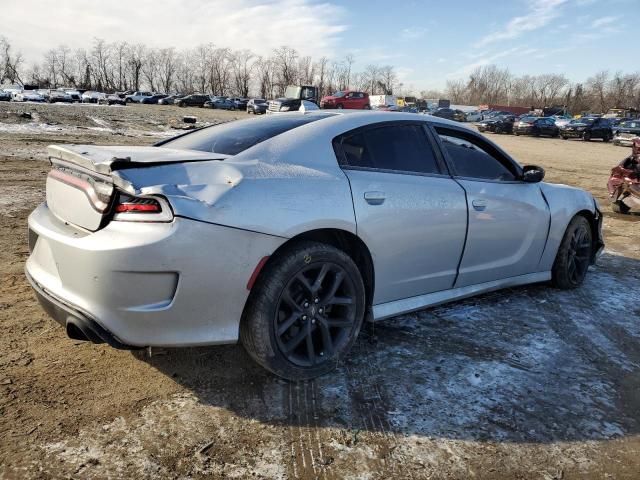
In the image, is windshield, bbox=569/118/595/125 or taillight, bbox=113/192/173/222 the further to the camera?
windshield, bbox=569/118/595/125

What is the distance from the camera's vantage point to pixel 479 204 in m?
3.63

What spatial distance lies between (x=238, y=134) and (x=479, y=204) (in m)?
1.74

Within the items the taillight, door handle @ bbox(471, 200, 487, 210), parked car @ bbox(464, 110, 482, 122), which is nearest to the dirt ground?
door handle @ bbox(471, 200, 487, 210)

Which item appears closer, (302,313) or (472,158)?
Answer: (302,313)

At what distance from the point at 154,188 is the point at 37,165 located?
9094 mm

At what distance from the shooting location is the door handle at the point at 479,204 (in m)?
3.59

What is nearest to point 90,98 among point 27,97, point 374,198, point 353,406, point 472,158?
point 27,97

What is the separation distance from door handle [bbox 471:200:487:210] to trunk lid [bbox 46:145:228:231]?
182cm

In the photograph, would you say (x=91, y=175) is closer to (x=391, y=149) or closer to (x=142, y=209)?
(x=142, y=209)

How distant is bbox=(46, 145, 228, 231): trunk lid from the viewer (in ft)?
7.97

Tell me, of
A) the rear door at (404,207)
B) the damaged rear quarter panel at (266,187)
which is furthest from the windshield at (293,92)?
the damaged rear quarter panel at (266,187)

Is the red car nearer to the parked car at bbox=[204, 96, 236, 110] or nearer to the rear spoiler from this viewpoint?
the parked car at bbox=[204, 96, 236, 110]

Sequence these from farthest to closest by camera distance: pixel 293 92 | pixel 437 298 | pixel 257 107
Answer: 1. pixel 257 107
2. pixel 293 92
3. pixel 437 298

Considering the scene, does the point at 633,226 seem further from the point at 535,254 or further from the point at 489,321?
the point at 489,321
